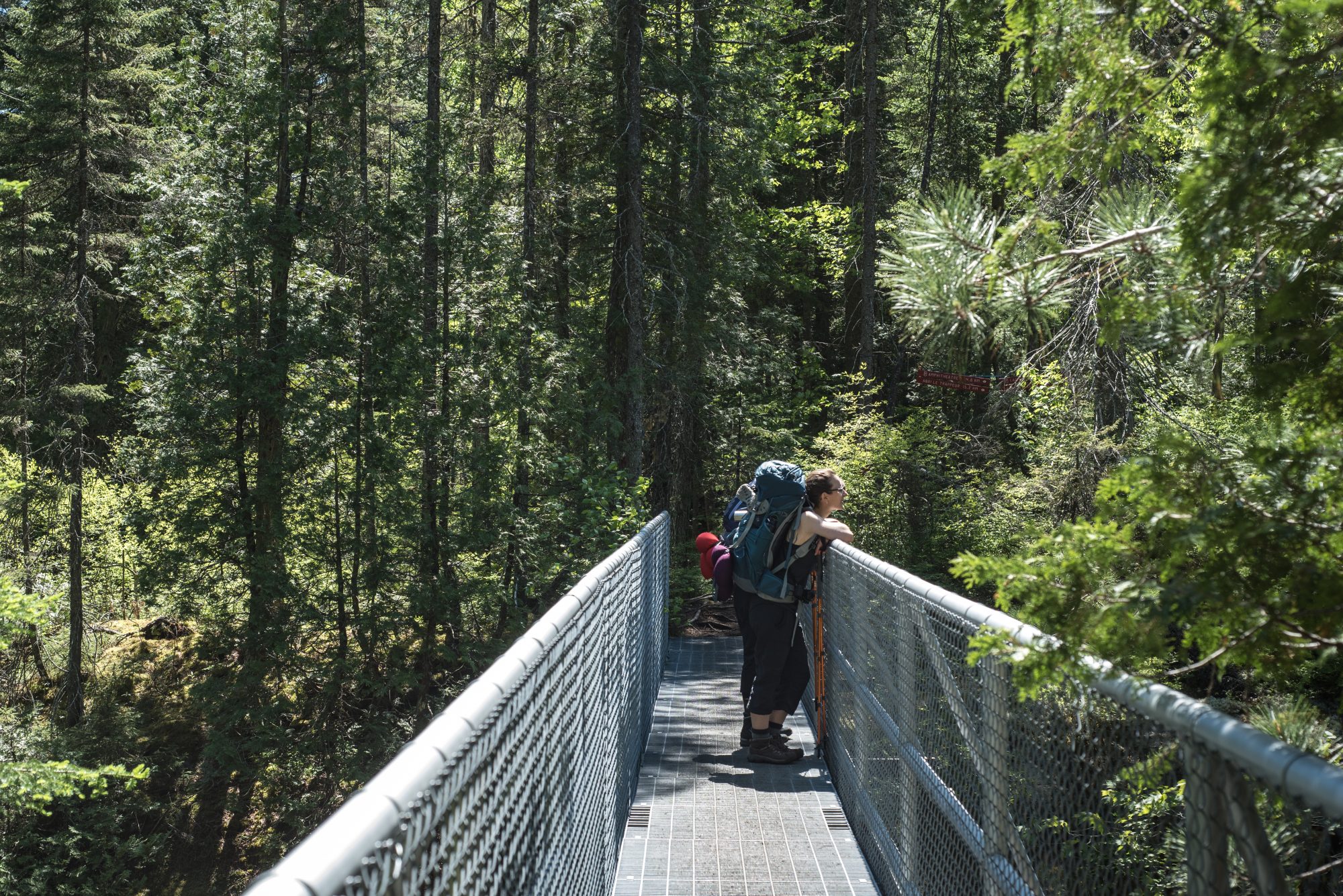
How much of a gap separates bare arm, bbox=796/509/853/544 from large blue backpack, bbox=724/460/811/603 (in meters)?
0.04

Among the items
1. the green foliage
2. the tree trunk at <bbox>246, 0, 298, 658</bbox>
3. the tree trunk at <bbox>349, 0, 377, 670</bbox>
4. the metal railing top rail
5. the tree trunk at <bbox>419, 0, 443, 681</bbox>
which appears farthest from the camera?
the tree trunk at <bbox>349, 0, 377, 670</bbox>

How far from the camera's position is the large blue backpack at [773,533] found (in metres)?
6.49

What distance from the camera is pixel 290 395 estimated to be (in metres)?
15.8

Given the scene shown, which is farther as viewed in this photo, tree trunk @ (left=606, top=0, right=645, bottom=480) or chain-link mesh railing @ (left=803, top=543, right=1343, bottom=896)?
tree trunk @ (left=606, top=0, right=645, bottom=480)

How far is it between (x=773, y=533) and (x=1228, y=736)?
507 centimetres

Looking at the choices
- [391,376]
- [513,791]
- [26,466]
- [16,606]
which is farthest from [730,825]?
[26,466]

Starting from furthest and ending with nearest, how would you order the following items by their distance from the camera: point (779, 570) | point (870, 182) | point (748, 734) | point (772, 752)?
point (870, 182)
point (748, 734)
point (772, 752)
point (779, 570)

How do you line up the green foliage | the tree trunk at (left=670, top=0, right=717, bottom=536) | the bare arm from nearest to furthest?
the bare arm
the green foliage
the tree trunk at (left=670, top=0, right=717, bottom=536)

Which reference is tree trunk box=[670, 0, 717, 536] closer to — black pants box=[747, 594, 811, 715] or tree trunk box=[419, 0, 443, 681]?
tree trunk box=[419, 0, 443, 681]

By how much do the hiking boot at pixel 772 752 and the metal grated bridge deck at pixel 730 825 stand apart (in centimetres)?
6

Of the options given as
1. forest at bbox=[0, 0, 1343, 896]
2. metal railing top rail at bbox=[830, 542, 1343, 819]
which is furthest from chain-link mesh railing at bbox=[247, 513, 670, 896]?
forest at bbox=[0, 0, 1343, 896]

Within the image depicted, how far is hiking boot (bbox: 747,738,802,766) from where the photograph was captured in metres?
6.91

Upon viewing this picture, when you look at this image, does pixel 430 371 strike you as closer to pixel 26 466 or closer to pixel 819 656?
pixel 26 466

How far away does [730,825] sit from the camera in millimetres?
5797
